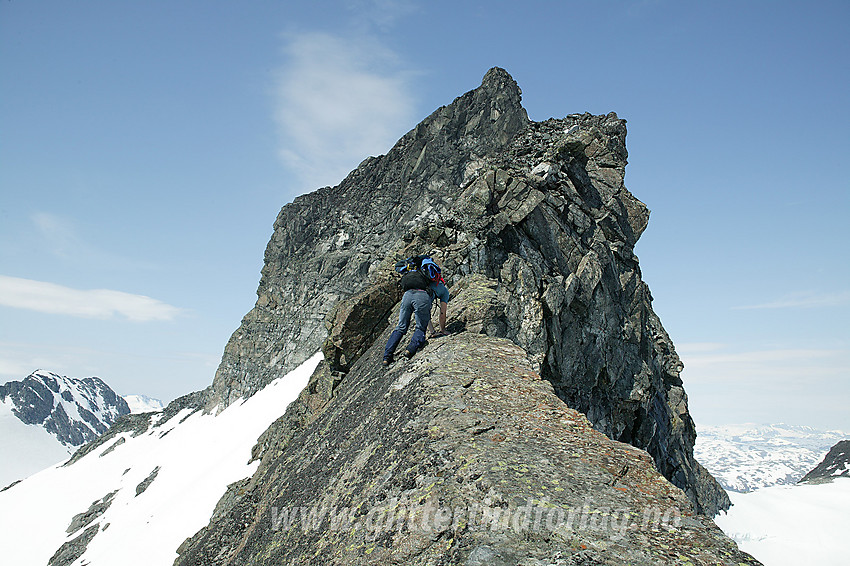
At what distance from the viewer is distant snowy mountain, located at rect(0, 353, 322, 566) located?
27.2m

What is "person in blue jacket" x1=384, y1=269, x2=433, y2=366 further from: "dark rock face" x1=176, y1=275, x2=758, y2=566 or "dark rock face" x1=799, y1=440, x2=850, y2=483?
"dark rock face" x1=799, y1=440, x2=850, y2=483

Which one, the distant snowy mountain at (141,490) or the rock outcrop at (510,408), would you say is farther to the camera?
the distant snowy mountain at (141,490)

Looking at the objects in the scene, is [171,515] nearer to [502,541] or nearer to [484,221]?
[484,221]

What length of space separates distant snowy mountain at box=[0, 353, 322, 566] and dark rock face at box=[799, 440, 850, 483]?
205ft

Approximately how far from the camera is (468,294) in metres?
15.3

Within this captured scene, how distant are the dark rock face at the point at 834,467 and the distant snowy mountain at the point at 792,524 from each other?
8979 mm

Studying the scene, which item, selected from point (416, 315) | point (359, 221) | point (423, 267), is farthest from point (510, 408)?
point (359, 221)

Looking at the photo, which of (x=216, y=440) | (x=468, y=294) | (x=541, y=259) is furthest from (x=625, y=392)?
(x=216, y=440)

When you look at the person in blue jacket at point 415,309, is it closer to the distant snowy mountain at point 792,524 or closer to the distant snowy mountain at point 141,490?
the distant snowy mountain at point 141,490

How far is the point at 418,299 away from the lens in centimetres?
1292

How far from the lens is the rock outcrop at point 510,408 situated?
6.91 metres

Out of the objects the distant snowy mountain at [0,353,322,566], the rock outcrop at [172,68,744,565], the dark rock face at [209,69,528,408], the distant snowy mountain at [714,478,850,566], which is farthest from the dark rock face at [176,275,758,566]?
the dark rock face at [209,69,528,408]

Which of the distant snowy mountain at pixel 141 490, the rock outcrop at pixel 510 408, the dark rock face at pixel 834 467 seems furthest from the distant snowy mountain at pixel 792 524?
the distant snowy mountain at pixel 141 490

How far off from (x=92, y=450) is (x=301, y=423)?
7259cm
